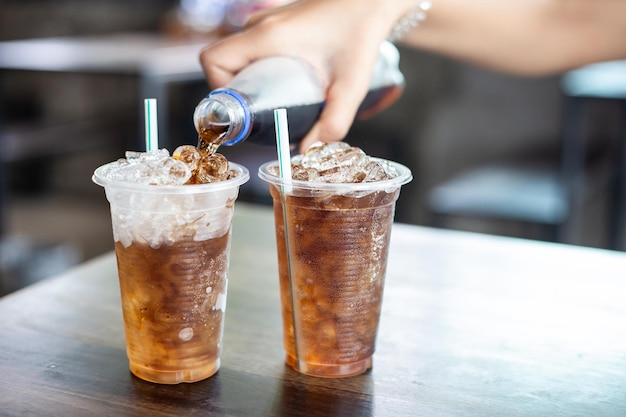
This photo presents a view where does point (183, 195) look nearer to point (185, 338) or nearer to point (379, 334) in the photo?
point (185, 338)

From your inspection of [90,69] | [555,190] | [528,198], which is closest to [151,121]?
[90,69]

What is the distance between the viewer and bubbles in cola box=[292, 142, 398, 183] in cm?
88

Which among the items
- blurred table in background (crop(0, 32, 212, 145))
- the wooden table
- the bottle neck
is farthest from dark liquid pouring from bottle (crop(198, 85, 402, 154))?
blurred table in background (crop(0, 32, 212, 145))

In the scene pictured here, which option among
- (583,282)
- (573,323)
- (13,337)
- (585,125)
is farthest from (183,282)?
(585,125)

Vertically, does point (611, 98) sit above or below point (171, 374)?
below

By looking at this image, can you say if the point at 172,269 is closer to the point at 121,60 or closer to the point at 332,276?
the point at 332,276

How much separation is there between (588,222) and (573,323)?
3143 millimetres

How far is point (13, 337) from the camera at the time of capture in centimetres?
98

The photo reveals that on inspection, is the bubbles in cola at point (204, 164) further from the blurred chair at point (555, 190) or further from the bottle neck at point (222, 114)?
the blurred chair at point (555, 190)

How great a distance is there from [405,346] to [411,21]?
1.90ft

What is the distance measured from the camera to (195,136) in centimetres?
420

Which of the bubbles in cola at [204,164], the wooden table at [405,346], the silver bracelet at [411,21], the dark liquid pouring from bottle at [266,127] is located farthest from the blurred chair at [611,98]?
the bubbles in cola at [204,164]

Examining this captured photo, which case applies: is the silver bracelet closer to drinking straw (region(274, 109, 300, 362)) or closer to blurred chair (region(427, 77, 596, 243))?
drinking straw (region(274, 109, 300, 362))

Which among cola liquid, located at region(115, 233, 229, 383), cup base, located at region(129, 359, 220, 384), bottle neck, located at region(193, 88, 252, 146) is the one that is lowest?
cup base, located at region(129, 359, 220, 384)
